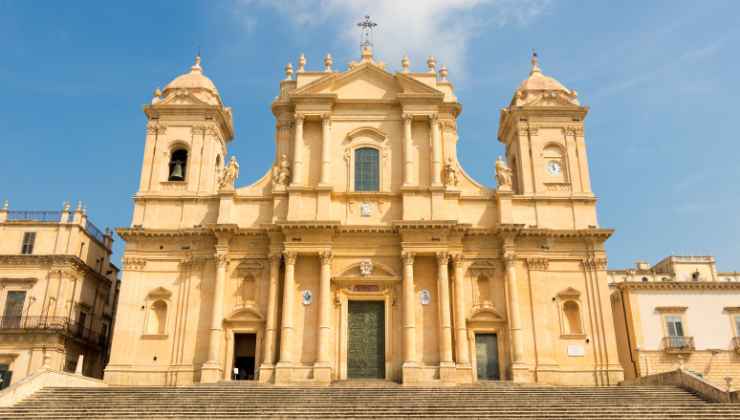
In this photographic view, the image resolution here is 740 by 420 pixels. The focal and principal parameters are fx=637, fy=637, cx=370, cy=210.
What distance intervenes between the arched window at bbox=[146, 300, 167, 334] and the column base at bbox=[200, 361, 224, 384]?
2.81 m

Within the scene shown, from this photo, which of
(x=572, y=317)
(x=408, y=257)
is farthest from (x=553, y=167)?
(x=408, y=257)

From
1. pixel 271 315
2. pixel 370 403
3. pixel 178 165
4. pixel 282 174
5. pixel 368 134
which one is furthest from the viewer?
pixel 178 165

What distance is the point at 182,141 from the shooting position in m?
28.7

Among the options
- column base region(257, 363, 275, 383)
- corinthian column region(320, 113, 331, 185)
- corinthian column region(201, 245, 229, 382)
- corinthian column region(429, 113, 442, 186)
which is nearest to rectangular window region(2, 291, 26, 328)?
corinthian column region(201, 245, 229, 382)

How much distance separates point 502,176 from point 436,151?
3048mm

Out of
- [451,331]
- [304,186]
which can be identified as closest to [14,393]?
[304,186]

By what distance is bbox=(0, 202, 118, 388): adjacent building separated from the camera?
2959 cm

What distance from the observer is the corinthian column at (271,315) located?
2456cm

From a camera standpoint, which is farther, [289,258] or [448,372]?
[289,258]

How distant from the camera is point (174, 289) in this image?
86.3 ft

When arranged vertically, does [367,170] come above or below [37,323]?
above

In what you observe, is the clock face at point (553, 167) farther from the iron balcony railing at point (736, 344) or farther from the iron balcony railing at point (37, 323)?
the iron balcony railing at point (37, 323)

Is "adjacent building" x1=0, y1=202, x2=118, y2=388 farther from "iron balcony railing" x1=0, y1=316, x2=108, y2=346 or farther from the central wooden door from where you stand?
the central wooden door

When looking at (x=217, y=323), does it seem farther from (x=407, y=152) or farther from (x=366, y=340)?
(x=407, y=152)
